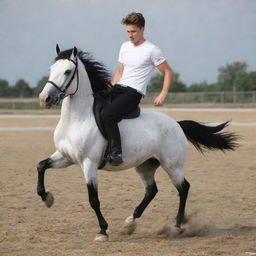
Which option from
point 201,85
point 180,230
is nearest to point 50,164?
point 180,230

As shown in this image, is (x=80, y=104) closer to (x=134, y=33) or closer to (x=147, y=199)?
(x=134, y=33)

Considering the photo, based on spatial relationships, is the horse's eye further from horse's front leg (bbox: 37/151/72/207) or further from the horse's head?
horse's front leg (bbox: 37/151/72/207)

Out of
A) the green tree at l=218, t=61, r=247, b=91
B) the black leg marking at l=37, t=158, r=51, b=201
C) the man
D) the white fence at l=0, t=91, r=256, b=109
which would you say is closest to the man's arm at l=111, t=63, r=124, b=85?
the man

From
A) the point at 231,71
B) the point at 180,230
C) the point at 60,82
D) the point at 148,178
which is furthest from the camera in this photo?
the point at 231,71

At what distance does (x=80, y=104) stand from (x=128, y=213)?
6.75 ft

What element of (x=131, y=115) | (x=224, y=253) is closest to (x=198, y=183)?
(x=131, y=115)

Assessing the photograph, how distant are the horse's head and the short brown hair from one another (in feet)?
2.29

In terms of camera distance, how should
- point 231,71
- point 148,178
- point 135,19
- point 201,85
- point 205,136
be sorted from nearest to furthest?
point 135,19 < point 148,178 < point 205,136 < point 201,85 < point 231,71

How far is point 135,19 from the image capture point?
20.9 feet

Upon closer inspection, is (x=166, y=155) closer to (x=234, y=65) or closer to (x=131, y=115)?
(x=131, y=115)

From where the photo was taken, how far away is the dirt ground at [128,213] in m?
5.86

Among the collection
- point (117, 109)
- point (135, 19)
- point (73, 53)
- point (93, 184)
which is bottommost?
point (93, 184)

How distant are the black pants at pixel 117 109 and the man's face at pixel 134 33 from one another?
51 cm

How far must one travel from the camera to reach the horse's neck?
6.11 meters
